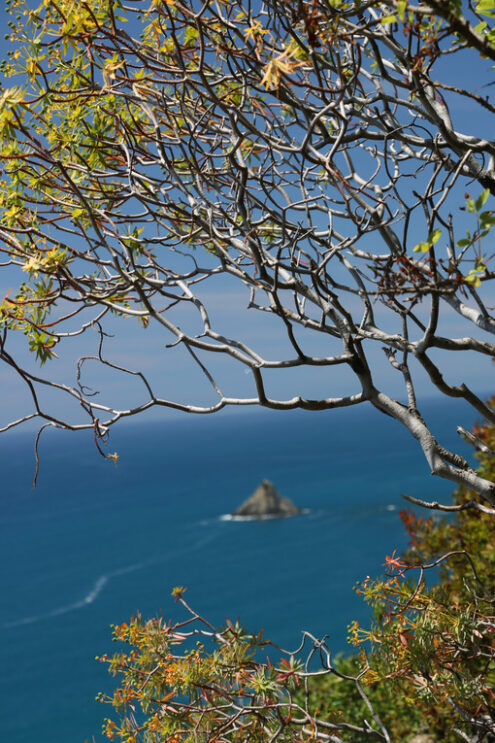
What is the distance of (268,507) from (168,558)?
50.4 feet

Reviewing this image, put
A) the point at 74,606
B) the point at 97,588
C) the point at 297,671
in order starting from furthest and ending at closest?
the point at 97,588 → the point at 74,606 → the point at 297,671

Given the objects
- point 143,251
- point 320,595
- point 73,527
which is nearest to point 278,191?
point 143,251

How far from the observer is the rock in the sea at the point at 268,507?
77.9 metres

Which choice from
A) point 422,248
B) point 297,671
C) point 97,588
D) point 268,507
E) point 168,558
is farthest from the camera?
point 268,507

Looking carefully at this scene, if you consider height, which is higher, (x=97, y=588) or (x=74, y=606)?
(x=97, y=588)

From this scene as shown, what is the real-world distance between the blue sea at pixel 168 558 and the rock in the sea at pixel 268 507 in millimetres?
1897

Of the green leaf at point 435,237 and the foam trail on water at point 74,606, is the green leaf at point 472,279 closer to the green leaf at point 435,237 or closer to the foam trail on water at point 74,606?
the green leaf at point 435,237

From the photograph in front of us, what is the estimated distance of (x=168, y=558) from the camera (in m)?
67.4

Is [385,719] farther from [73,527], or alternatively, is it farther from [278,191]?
[73,527]

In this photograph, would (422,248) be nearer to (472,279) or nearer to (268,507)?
(472,279)

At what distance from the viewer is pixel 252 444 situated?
17000cm

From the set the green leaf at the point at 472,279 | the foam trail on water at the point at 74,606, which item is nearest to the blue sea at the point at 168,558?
the foam trail on water at the point at 74,606

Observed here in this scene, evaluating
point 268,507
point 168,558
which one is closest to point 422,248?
point 168,558

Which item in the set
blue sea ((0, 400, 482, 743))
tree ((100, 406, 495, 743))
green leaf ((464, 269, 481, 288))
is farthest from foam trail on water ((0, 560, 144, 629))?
green leaf ((464, 269, 481, 288))
